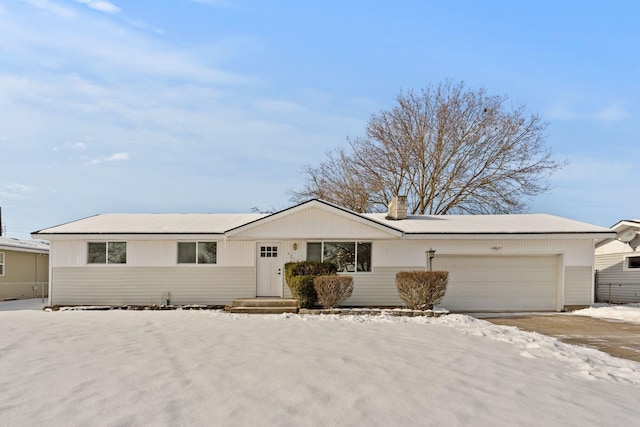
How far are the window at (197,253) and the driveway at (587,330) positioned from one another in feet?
28.9

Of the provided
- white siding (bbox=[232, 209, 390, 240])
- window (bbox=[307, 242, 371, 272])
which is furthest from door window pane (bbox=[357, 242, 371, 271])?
white siding (bbox=[232, 209, 390, 240])

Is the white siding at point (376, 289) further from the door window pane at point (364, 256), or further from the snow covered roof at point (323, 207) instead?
the snow covered roof at point (323, 207)

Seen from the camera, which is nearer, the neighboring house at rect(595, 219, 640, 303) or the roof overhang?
the roof overhang

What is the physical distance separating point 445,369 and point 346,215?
28.4ft

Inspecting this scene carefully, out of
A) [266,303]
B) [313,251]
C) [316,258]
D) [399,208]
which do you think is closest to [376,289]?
[316,258]

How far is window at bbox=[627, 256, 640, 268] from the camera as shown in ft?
54.6

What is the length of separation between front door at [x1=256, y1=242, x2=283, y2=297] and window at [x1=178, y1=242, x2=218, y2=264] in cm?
151

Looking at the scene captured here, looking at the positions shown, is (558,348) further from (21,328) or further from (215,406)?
(21,328)

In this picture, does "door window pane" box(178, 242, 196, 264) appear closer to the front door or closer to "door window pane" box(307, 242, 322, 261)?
the front door

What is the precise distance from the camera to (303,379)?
5348 mm

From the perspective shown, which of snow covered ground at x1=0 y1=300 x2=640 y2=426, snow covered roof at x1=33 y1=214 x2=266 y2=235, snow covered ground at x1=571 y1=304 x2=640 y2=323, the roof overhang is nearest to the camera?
snow covered ground at x1=0 y1=300 x2=640 y2=426

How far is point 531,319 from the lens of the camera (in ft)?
41.1

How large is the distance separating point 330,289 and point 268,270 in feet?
9.68

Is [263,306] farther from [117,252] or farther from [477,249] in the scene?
[477,249]
